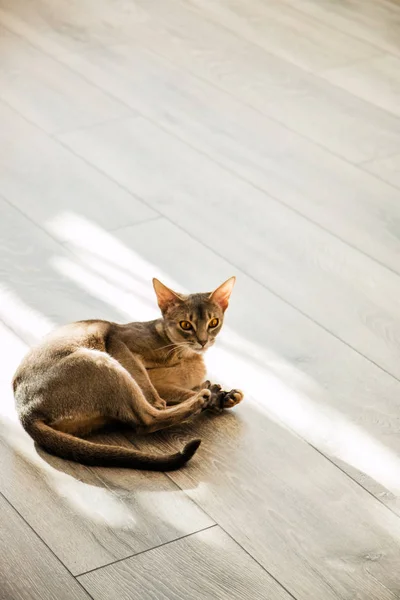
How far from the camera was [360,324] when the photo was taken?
243 cm

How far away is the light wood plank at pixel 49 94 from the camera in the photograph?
10.7 ft

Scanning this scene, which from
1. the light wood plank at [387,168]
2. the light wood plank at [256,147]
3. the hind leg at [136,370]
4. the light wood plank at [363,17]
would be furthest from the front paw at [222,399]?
the light wood plank at [363,17]

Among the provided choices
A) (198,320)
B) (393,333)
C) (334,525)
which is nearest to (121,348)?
(198,320)

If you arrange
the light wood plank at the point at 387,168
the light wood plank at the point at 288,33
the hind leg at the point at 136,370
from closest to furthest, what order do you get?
the hind leg at the point at 136,370 → the light wood plank at the point at 387,168 → the light wood plank at the point at 288,33

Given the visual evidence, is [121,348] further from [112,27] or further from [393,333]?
[112,27]

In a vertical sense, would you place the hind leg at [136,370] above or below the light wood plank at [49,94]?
above

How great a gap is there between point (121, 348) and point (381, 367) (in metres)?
0.61

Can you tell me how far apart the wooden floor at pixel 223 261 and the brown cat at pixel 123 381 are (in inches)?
1.9

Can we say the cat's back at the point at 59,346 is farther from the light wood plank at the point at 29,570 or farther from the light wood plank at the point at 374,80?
A: the light wood plank at the point at 374,80

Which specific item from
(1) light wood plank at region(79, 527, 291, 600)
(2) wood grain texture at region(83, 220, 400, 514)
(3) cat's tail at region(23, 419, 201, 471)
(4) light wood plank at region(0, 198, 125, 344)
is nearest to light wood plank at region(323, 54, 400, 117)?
(2) wood grain texture at region(83, 220, 400, 514)

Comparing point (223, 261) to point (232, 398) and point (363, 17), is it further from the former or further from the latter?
point (363, 17)

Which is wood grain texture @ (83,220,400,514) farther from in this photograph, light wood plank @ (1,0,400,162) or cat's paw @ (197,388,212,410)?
light wood plank @ (1,0,400,162)

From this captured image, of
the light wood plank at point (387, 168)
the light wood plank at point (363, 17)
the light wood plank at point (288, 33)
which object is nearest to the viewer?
the light wood plank at point (387, 168)

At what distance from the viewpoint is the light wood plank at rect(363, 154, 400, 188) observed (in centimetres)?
307
